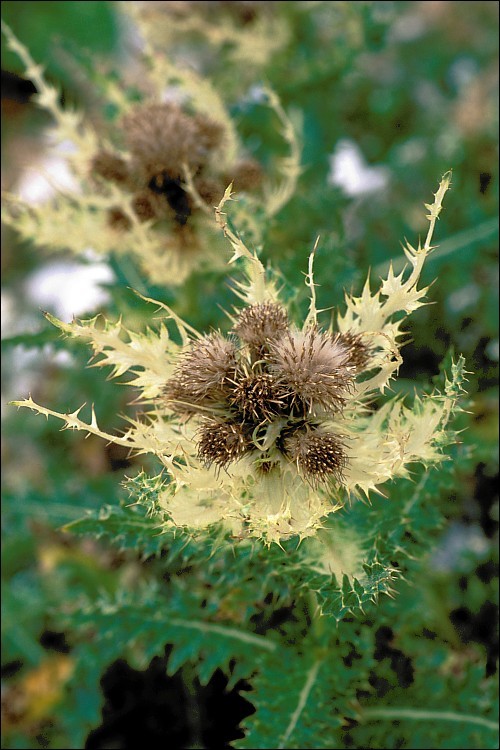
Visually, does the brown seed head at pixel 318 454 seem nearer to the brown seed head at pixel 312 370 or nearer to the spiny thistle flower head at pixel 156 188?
the brown seed head at pixel 312 370

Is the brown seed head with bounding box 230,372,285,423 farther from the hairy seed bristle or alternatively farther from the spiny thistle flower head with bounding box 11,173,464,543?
the hairy seed bristle

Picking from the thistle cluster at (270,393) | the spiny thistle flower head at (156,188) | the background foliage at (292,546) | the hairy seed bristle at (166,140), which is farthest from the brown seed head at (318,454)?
the hairy seed bristle at (166,140)

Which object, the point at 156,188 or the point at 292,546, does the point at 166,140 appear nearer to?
the point at 156,188

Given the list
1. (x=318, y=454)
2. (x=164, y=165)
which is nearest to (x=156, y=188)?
(x=164, y=165)

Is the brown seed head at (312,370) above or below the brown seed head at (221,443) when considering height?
above

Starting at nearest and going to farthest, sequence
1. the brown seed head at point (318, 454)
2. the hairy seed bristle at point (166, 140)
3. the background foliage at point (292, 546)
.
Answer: the brown seed head at point (318, 454) → the background foliage at point (292, 546) → the hairy seed bristle at point (166, 140)

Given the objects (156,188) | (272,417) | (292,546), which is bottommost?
(292,546)

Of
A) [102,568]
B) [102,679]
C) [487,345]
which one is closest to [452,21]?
[487,345]
